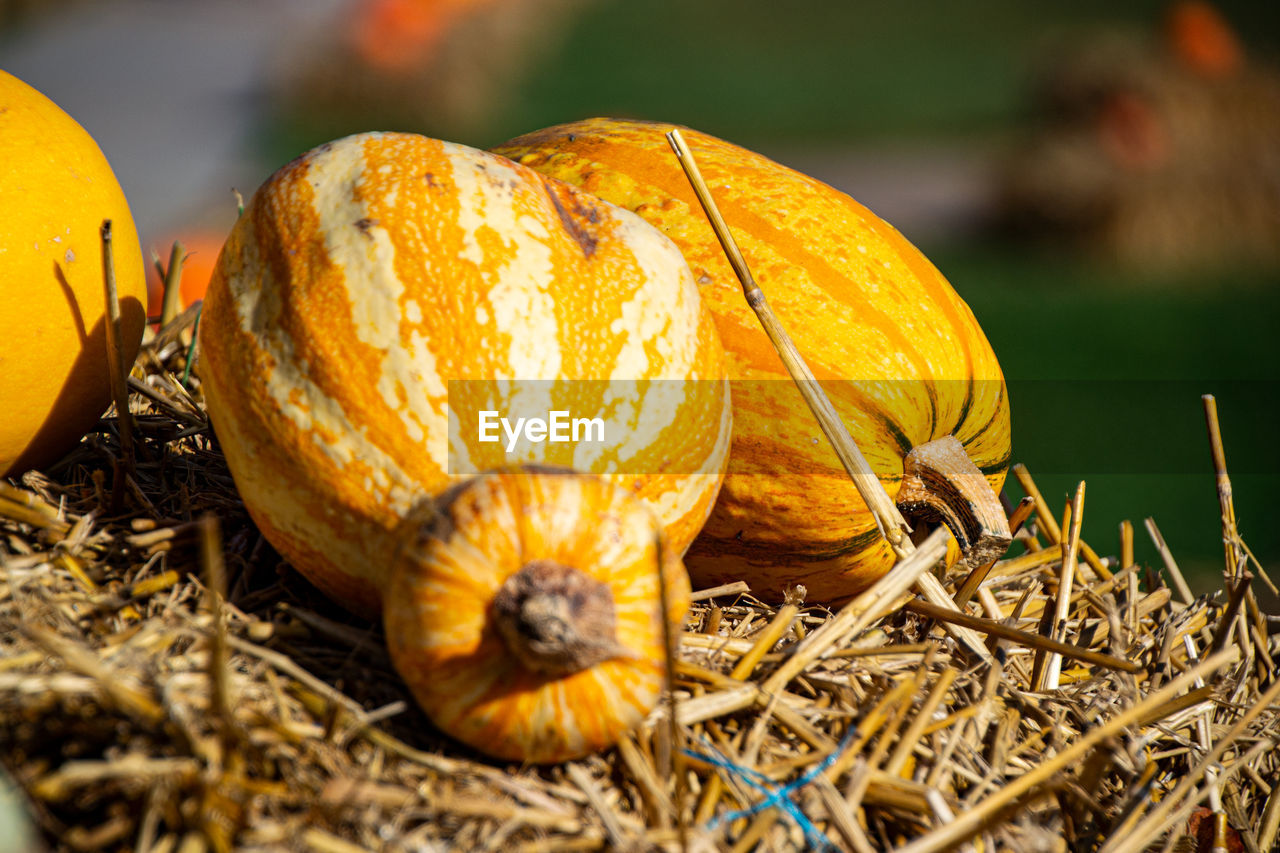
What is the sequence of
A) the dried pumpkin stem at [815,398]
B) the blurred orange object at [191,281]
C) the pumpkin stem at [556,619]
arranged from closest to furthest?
the pumpkin stem at [556,619]
the dried pumpkin stem at [815,398]
the blurred orange object at [191,281]

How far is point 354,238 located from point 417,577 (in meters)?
0.62

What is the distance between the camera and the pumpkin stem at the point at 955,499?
6.89 feet

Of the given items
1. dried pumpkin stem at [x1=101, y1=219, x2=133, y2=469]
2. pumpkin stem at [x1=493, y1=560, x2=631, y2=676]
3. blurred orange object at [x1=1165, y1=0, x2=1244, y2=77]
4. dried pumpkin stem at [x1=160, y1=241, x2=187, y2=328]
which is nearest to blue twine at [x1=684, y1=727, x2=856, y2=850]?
pumpkin stem at [x1=493, y1=560, x2=631, y2=676]

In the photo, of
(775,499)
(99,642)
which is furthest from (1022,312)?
(99,642)

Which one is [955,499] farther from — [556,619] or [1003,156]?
[1003,156]

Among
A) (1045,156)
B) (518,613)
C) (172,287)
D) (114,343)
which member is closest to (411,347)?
(518,613)

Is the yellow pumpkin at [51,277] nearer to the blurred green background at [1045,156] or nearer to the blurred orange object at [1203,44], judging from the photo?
the blurred green background at [1045,156]

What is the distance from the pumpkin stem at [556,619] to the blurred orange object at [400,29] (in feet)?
50.0

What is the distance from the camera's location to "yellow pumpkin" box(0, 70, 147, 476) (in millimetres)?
1939

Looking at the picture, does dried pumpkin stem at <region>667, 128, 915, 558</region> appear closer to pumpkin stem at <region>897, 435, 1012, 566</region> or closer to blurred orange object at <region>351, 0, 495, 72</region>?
pumpkin stem at <region>897, 435, 1012, 566</region>

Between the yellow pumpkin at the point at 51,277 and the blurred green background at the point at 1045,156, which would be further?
the blurred green background at the point at 1045,156

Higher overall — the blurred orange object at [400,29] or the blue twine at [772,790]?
the blurred orange object at [400,29]

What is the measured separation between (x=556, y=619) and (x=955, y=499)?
122 centimetres

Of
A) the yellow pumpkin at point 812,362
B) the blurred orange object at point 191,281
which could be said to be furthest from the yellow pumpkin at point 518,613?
the blurred orange object at point 191,281
